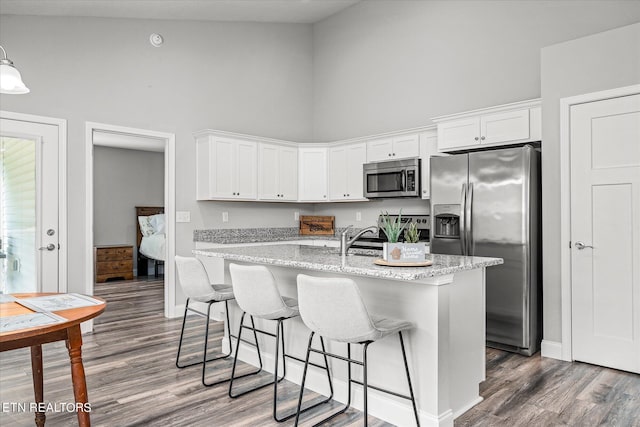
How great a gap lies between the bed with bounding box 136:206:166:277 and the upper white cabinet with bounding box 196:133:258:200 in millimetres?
3049

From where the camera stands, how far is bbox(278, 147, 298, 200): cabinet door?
576cm

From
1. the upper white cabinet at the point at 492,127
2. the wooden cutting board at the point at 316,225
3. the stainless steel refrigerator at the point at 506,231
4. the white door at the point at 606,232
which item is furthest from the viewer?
the wooden cutting board at the point at 316,225

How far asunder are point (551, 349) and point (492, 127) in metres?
1.99

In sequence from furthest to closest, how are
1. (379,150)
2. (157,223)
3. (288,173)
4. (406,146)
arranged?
(157,223) → (288,173) → (379,150) → (406,146)

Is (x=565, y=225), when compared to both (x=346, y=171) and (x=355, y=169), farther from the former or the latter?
(x=346, y=171)

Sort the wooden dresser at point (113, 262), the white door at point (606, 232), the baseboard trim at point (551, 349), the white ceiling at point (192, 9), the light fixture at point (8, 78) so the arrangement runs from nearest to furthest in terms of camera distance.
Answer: the light fixture at point (8, 78)
the white door at point (606, 232)
the baseboard trim at point (551, 349)
the white ceiling at point (192, 9)
the wooden dresser at point (113, 262)

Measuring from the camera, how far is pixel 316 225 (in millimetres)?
6305

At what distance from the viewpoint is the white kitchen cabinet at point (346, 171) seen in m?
5.54

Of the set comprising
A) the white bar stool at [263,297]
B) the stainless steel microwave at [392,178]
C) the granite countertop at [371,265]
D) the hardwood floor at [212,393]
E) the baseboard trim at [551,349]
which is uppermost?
the stainless steel microwave at [392,178]

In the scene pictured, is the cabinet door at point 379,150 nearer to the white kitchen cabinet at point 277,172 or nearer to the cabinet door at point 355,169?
the cabinet door at point 355,169

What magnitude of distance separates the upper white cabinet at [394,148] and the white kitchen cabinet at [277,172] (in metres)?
1.09

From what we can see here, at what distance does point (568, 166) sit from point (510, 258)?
86 cm

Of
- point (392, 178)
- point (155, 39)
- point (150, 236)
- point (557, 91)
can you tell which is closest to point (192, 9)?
point (155, 39)

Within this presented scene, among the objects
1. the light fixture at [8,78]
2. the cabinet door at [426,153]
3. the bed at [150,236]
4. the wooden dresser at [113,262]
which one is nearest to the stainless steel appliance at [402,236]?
the cabinet door at [426,153]
